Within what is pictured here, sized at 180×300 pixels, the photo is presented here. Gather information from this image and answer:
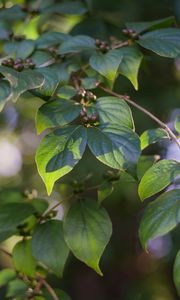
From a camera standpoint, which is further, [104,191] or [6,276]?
[6,276]

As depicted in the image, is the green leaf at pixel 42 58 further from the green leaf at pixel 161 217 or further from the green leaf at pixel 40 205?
the green leaf at pixel 161 217

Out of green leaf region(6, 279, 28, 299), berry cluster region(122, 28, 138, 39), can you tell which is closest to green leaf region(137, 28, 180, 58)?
berry cluster region(122, 28, 138, 39)

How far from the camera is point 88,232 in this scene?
89 cm

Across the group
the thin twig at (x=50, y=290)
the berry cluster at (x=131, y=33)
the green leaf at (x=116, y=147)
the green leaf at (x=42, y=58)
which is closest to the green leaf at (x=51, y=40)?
the green leaf at (x=42, y=58)

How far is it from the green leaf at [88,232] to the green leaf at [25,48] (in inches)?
14.6

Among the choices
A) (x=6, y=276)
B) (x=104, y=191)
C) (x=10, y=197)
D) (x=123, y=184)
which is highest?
(x=104, y=191)

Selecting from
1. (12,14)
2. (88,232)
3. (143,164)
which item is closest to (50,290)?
(88,232)

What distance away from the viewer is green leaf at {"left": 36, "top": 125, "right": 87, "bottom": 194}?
791mm

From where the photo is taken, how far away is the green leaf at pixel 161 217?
0.71 metres

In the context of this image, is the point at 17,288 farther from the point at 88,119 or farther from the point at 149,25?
the point at 149,25

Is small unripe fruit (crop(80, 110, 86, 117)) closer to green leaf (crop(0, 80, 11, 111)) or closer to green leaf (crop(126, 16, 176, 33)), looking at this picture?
green leaf (crop(0, 80, 11, 111))

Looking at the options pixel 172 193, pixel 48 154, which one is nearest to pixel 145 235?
pixel 172 193

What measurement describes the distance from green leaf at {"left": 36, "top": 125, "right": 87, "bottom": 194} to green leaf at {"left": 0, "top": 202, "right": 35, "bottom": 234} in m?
0.24

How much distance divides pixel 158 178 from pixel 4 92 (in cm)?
29
